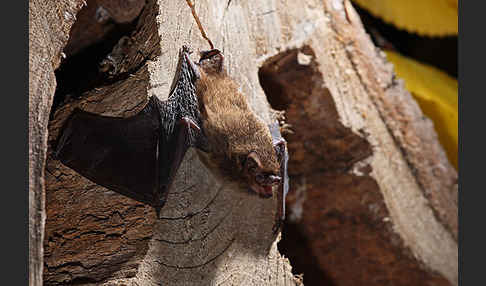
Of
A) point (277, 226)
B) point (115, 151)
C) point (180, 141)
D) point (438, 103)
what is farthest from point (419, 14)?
point (115, 151)

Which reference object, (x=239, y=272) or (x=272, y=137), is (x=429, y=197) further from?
(x=239, y=272)

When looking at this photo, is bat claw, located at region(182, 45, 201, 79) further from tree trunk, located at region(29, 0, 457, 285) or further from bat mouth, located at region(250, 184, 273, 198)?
bat mouth, located at region(250, 184, 273, 198)

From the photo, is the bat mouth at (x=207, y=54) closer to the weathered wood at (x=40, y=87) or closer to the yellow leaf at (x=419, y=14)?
the weathered wood at (x=40, y=87)

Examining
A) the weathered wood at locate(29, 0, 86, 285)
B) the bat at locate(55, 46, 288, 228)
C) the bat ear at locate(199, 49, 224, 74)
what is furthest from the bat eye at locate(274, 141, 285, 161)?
the weathered wood at locate(29, 0, 86, 285)

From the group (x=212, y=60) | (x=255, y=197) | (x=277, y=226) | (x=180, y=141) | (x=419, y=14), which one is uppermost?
(x=212, y=60)

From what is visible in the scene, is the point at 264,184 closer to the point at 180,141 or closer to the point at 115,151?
the point at 180,141

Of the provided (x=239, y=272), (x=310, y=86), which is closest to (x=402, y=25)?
(x=310, y=86)
